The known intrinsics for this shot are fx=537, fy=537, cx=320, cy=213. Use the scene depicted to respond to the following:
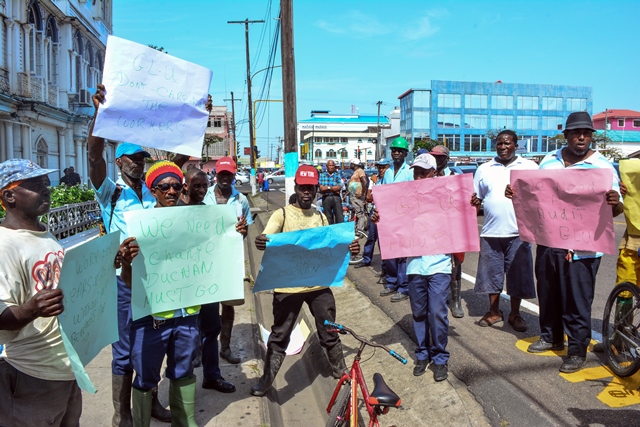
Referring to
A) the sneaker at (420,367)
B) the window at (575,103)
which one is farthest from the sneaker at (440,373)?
the window at (575,103)

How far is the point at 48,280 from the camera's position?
259cm

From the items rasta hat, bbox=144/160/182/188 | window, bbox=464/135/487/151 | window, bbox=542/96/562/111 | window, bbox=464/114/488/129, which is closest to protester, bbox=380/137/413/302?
rasta hat, bbox=144/160/182/188

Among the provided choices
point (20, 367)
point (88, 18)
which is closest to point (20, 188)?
point (20, 367)

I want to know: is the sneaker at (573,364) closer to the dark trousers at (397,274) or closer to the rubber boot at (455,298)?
the rubber boot at (455,298)

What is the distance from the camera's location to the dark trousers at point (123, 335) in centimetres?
364

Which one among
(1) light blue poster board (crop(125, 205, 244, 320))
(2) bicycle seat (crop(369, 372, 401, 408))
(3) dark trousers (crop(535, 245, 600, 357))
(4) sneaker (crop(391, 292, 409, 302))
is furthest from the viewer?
(4) sneaker (crop(391, 292, 409, 302))

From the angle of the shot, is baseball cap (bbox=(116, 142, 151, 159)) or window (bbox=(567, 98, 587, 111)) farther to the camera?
window (bbox=(567, 98, 587, 111))

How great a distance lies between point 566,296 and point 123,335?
363cm

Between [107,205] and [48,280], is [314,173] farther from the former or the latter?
[48,280]

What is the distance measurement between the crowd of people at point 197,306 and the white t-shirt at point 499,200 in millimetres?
11

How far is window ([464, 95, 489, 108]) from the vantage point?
303 ft

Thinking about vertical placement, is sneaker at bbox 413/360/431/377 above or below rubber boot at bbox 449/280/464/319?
below

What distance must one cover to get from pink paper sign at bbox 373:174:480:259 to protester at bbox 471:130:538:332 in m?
0.94

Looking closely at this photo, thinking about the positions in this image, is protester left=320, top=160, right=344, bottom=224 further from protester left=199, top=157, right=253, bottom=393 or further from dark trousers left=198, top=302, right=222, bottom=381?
dark trousers left=198, top=302, right=222, bottom=381
